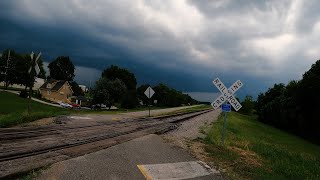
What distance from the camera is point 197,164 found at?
12.0 metres

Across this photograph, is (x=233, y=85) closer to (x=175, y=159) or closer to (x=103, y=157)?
(x=175, y=159)

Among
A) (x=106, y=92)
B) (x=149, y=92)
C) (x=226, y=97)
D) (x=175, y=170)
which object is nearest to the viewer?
(x=175, y=170)

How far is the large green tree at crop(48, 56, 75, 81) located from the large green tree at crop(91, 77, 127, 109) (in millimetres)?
72137

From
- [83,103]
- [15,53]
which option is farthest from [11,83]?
[83,103]

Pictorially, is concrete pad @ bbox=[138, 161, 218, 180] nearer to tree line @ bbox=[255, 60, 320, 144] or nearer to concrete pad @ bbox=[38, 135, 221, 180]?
concrete pad @ bbox=[38, 135, 221, 180]

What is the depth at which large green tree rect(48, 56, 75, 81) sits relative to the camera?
162 metres

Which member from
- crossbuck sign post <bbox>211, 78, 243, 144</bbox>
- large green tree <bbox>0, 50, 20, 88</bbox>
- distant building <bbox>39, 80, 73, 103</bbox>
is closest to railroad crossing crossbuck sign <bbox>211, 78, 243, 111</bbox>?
crossbuck sign post <bbox>211, 78, 243, 144</bbox>

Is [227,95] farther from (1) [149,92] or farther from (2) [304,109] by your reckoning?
(2) [304,109]

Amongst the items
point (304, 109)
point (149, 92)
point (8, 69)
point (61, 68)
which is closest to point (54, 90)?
point (8, 69)

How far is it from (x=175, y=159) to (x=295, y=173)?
3.70 m

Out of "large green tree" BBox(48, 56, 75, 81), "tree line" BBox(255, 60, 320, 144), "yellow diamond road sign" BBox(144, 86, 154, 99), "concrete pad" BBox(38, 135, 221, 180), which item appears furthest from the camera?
"large green tree" BBox(48, 56, 75, 81)

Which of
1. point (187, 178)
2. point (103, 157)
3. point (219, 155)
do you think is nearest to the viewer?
point (187, 178)

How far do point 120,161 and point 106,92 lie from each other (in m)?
→ 81.2

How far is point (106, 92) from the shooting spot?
→ 9169 centimetres
